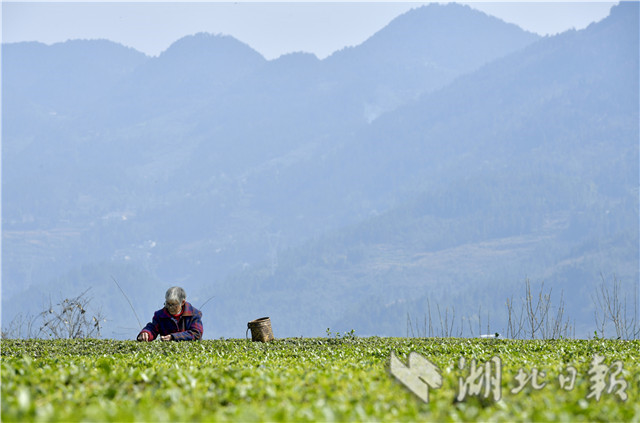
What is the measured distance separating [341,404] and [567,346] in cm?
1011

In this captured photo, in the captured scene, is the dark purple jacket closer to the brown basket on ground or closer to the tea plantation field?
the brown basket on ground

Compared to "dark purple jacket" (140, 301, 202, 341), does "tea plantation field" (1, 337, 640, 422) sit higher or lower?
lower

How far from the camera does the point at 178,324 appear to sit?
1728 cm

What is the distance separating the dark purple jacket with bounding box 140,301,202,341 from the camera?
17203 mm

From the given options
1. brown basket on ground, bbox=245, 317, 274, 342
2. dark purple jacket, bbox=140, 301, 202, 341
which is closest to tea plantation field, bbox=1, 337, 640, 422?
dark purple jacket, bbox=140, 301, 202, 341

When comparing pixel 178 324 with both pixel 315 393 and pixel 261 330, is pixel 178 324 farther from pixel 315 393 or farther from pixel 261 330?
pixel 315 393

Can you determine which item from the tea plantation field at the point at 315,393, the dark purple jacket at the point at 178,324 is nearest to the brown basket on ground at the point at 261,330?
the dark purple jacket at the point at 178,324

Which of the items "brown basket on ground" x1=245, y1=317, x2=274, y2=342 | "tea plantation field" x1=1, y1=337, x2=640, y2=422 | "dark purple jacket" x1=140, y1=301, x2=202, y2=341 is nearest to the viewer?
"tea plantation field" x1=1, y1=337, x2=640, y2=422

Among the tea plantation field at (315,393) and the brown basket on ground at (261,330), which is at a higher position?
the brown basket on ground at (261,330)

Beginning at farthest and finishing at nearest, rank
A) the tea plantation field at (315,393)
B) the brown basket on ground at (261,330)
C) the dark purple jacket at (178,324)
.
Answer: the brown basket on ground at (261,330), the dark purple jacket at (178,324), the tea plantation field at (315,393)

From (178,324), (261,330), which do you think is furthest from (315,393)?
(261,330)

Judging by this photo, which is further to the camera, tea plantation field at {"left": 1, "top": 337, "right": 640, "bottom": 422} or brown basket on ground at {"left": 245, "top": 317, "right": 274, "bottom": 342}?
brown basket on ground at {"left": 245, "top": 317, "right": 274, "bottom": 342}

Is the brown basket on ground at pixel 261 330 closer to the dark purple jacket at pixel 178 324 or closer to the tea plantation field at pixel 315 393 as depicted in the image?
the dark purple jacket at pixel 178 324

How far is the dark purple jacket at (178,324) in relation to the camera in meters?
17.2
